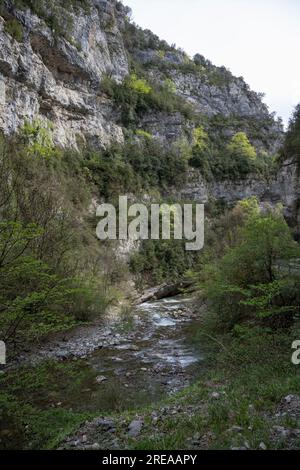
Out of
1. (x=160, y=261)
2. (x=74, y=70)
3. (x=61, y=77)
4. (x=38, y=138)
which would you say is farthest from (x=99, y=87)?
(x=160, y=261)

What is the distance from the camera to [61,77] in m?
30.9

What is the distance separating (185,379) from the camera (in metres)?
8.78

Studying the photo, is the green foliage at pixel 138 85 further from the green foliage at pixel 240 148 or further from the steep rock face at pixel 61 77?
the green foliage at pixel 240 148

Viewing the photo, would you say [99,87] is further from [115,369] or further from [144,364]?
[115,369]

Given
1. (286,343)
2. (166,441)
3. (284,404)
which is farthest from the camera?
(286,343)

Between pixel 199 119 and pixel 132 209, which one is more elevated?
pixel 199 119

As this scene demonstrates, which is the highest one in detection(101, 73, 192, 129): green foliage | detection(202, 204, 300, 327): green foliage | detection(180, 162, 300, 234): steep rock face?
detection(101, 73, 192, 129): green foliage

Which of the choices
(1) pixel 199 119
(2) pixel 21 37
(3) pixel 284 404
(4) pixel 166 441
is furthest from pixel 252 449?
(1) pixel 199 119

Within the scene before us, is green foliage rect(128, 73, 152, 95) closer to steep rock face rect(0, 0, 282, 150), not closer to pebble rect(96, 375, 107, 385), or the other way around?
steep rock face rect(0, 0, 282, 150)

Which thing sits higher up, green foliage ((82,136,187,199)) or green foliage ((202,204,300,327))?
green foliage ((82,136,187,199))

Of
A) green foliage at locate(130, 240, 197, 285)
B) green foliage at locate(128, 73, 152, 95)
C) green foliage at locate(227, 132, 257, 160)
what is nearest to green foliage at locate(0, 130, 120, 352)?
green foliage at locate(130, 240, 197, 285)

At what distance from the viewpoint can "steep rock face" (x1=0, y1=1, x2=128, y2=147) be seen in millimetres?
24516
